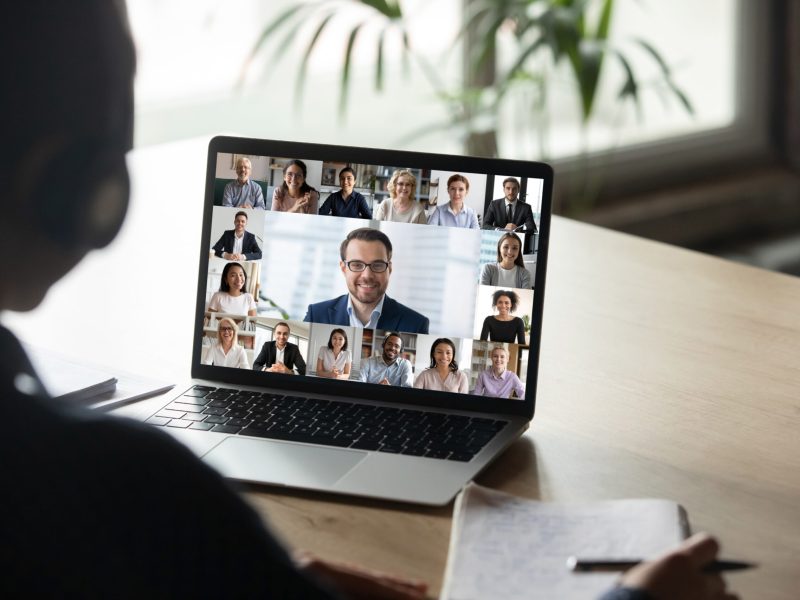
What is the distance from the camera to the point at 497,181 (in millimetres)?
1130

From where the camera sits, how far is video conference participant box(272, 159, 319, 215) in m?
1.16

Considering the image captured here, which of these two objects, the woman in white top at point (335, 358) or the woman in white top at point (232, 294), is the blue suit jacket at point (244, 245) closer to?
the woman in white top at point (232, 294)

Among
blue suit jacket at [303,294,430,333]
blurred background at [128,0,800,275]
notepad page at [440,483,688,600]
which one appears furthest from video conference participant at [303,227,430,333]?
blurred background at [128,0,800,275]

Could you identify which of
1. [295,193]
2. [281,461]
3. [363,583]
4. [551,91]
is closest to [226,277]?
[295,193]

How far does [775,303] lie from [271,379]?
30.0 inches

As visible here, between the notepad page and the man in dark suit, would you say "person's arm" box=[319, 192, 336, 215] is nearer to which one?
the man in dark suit

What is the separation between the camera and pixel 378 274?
3.70ft

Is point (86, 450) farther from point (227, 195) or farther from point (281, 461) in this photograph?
point (227, 195)

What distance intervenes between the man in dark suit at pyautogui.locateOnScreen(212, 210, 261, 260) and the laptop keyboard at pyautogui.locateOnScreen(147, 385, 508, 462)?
153 mm

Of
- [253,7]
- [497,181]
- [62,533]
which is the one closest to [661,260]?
[497,181]

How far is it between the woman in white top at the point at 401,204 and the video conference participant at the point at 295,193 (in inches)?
3.0

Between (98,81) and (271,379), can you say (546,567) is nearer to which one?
(271,379)

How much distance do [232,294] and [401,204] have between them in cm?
21

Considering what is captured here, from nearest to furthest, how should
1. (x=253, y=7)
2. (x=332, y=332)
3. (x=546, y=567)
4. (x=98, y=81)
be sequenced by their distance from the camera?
(x=98, y=81)
(x=546, y=567)
(x=332, y=332)
(x=253, y=7)
